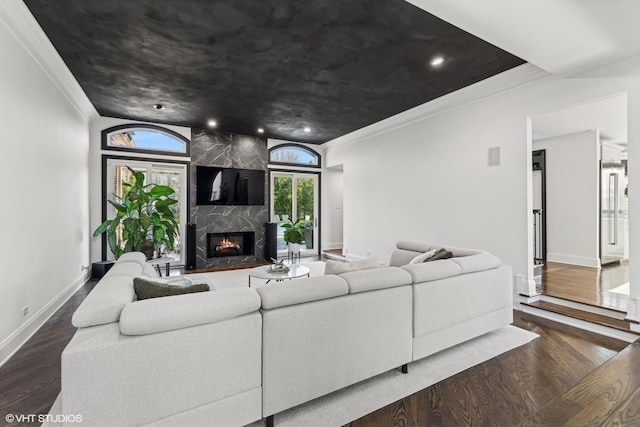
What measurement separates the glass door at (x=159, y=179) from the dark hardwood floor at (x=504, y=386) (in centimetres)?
373

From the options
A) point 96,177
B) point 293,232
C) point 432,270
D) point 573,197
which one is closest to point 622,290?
point 573,197

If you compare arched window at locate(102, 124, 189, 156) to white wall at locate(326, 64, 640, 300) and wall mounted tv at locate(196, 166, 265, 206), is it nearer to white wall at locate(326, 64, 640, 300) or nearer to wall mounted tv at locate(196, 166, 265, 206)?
wall mounted tv at locate(196, 166, 265, 206)

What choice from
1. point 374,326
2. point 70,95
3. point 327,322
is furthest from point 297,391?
point 70,95

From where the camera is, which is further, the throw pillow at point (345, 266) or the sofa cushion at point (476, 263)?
the sofa cushion at point (476, 263)

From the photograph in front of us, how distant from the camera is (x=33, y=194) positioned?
10.6 feet

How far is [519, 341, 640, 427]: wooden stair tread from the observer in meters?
1.38

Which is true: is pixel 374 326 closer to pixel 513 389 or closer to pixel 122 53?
pixel 513 389

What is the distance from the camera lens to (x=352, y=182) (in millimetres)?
7594

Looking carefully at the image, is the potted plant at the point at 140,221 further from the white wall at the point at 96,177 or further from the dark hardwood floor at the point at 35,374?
the dark hardwood floor at the point at 35,374

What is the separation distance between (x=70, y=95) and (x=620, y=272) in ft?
30.2

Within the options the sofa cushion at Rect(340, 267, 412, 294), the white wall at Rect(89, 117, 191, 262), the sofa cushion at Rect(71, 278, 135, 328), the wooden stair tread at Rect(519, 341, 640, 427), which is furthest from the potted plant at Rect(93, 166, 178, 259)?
the wooden stair tread at Rect(519, 341, 640, 427)

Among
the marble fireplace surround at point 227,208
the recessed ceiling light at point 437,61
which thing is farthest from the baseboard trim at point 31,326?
the recessed ceiling light at point 437,61

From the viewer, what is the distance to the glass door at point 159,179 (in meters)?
6.14

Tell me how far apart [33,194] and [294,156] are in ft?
18.9
